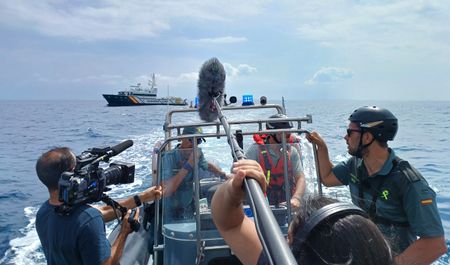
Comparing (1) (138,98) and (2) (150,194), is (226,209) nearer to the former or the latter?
(2) (150,194)

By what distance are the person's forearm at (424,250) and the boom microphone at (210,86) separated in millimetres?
1750

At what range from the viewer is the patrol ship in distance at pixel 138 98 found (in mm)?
67875

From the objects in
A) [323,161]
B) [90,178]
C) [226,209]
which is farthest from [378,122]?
[90,178]

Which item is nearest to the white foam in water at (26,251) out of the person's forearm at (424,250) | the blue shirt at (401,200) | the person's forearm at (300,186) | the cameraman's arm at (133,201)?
the cameraman's arm at (133,201)

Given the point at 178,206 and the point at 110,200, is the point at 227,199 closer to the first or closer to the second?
the point at 110,200

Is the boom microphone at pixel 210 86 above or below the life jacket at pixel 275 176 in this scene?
above

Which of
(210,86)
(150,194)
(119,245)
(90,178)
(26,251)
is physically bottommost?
(26,251)

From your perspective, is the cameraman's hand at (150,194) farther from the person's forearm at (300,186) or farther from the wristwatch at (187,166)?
the person's forearm at (300,186)

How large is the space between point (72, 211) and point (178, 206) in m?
0.92

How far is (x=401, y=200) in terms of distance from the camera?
2.56 metres

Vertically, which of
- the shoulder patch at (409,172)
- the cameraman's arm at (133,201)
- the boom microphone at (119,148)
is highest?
the boom microphone at (119,148)

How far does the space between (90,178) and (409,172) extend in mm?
2023

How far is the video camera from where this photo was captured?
228 centimetres

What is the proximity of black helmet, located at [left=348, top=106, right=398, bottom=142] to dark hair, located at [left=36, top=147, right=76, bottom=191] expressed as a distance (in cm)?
204
